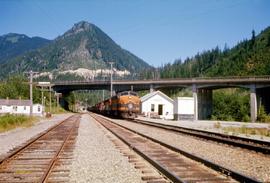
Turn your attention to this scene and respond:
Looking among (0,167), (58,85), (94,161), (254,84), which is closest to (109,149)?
(94,161)

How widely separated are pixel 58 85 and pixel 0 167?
11736 cm

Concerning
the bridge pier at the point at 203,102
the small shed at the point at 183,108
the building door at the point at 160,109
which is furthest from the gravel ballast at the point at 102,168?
the bridge pier at the point at 203,102

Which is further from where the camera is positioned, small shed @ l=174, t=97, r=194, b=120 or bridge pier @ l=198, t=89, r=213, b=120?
bridge pier @ l=198, t=89, r=213, b=120

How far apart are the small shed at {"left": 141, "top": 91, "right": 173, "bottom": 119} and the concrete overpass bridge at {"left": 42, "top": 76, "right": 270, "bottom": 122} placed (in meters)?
7.38

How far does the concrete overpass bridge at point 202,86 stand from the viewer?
9025 cm

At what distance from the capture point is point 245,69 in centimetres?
18238

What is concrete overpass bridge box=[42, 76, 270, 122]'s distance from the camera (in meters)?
90.2

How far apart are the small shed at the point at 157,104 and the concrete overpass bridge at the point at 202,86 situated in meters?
7.38

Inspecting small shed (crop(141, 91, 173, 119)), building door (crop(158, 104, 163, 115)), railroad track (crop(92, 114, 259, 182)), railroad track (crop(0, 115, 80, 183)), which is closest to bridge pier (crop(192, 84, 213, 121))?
building door (crop(158, 104, 163, 115))

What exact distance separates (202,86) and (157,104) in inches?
1069

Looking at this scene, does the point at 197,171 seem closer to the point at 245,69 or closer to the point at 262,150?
the point at 262,150

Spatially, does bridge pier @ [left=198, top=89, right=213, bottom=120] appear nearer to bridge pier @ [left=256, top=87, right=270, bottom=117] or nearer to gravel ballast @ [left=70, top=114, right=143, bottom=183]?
bridge pier @ [left=256, top=87, right=270, bottom=117]

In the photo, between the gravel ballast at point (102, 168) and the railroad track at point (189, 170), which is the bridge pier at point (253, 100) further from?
the railroad track at point (189, 170)

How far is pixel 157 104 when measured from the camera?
75.2 metres
